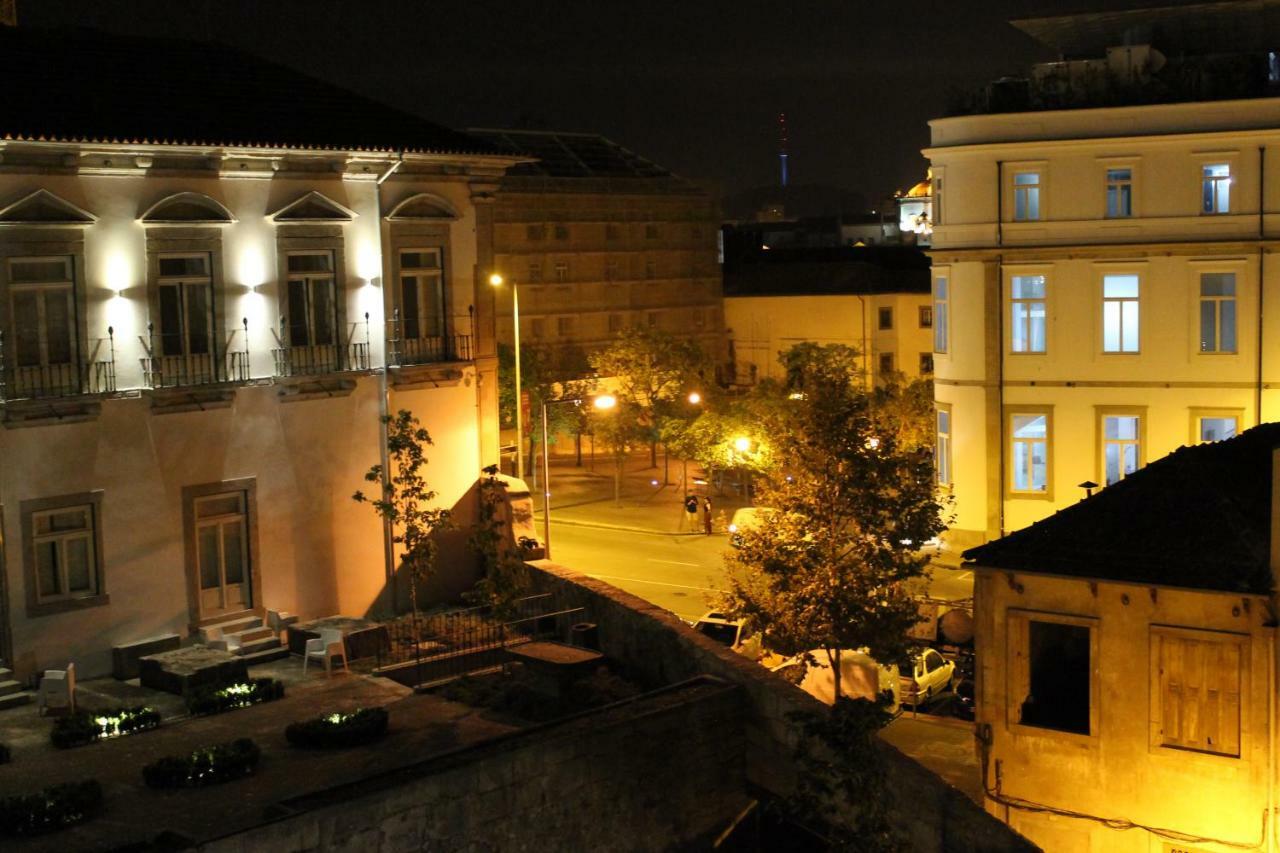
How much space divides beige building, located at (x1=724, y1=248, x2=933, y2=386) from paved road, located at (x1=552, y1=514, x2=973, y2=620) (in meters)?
23.1

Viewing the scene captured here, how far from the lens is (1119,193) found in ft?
133

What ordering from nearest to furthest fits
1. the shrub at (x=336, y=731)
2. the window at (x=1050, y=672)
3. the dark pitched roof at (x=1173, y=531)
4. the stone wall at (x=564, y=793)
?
the stone wall at (x=564, y=793) < the dark pitched roof at (x=1173, y=531) < the shrub at (x=336, y=731) < the window at (x=1050, y=672)

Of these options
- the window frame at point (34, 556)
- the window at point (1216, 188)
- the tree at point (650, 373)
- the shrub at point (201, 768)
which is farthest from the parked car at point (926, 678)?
the tree at point (650, 373)

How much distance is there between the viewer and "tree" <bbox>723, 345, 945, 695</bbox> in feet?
81.7

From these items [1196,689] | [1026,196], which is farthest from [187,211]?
[1026,196]

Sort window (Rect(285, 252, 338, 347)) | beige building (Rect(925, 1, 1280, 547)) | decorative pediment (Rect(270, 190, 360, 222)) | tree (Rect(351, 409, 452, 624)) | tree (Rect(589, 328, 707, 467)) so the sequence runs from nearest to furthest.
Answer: tree (Rect(351, 409, 452, 624)) < decorative pediment (Rect(270, 190, 360, 222)) < window (Rect(285, 252, 338, 347)) < beige building (Rect(925, 1, 1280, 547)) < tree (Rect(589, 328, 707, 467))

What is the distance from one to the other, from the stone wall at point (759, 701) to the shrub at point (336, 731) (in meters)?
5.48

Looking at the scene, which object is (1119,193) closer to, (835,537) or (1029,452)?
(1029,452)

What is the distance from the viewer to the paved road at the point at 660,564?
127 feet

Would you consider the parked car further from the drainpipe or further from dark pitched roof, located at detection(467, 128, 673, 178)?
dark pitched roof, located at detection(467, 128, 673, 178)

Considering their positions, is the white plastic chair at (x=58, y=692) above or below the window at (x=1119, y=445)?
below

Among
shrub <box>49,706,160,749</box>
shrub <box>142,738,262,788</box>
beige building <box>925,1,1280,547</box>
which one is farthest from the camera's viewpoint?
beige building <box>925,1,1280,547</box>

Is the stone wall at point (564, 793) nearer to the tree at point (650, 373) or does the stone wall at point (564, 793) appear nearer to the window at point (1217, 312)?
the window at point (1217, 312)

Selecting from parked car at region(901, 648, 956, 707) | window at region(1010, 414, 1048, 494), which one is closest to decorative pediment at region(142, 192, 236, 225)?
parked car at region(901, 648, 956, 707)
